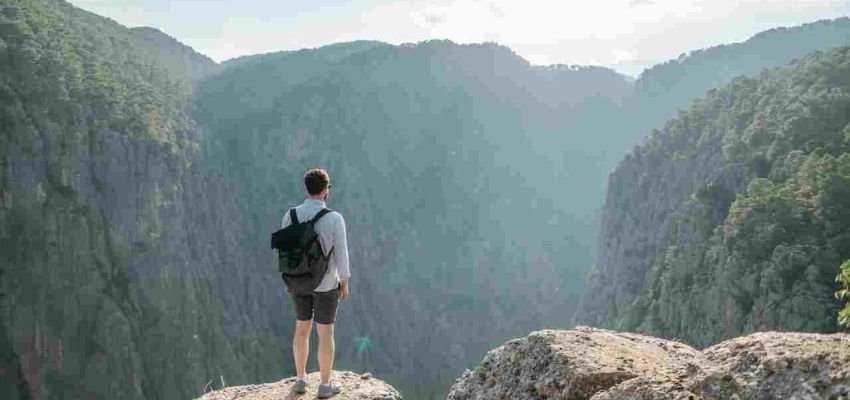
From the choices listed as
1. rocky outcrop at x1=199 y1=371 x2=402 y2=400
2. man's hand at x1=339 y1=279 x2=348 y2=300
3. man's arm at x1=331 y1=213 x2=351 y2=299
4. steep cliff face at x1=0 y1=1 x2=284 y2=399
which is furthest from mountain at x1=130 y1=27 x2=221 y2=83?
man's arm at x1=331 y1=213 x2=351 y2=299

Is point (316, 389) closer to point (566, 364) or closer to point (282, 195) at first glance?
point (566, 364)

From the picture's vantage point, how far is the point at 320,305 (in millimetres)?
8469

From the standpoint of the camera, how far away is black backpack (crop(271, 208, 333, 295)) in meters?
8.13

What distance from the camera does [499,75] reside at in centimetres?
13550

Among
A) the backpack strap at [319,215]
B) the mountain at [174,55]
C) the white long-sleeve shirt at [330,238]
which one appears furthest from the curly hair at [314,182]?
the mountain at [174,55]

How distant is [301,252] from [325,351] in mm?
1368

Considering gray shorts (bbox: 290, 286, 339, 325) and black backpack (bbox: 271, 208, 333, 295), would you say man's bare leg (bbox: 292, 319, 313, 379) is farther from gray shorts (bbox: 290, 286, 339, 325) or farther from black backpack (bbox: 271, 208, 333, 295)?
black backpack (bbox: 271, 208, 333, 295)

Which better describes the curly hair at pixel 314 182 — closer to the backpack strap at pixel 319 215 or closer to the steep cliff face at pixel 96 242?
the backpack strap at pixel 319 215

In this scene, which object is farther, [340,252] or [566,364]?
[340,252]

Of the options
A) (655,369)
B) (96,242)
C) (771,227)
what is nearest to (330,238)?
(655,369)

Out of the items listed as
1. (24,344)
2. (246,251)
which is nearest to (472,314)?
(246,251)

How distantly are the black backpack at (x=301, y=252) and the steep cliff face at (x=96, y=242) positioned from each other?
192 ft

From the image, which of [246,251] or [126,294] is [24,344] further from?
[246,251]

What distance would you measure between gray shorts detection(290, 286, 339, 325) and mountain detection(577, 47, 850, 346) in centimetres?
2837
